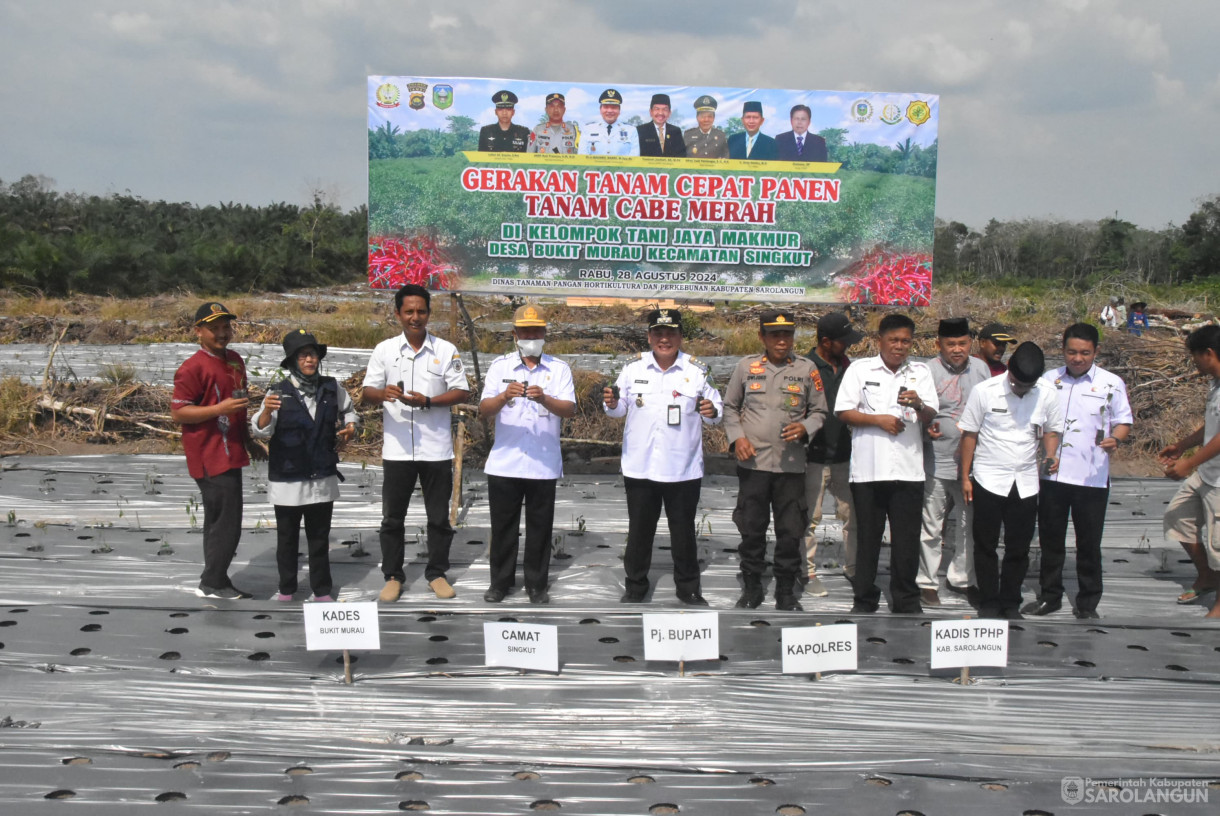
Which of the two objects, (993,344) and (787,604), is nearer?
(787,604)

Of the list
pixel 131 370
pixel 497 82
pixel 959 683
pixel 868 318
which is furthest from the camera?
pixel 868 318

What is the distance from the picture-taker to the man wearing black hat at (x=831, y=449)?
17.0ft

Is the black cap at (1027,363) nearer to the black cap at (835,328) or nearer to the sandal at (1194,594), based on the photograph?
the black cap at (835,328)

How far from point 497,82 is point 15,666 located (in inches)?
188

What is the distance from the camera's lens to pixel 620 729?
351 centimetres

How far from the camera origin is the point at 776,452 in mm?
4906

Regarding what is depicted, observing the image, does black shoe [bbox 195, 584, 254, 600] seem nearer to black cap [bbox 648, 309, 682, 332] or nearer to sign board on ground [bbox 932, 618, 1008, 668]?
black cap [bbox 648, 309, 682, 332]

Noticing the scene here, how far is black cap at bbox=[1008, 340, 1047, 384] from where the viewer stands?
4703 mm

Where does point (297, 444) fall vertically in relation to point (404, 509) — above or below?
above

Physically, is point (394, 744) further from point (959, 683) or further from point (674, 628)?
point (959, 683)

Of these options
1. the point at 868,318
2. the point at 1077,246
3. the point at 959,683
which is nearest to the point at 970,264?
the point at 1077,246

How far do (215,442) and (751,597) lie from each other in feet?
9.56

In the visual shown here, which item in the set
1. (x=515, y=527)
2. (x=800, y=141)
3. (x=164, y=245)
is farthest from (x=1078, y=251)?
(x=515, y=527)

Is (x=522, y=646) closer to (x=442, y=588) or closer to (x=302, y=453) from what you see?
(x=442, y=588)
